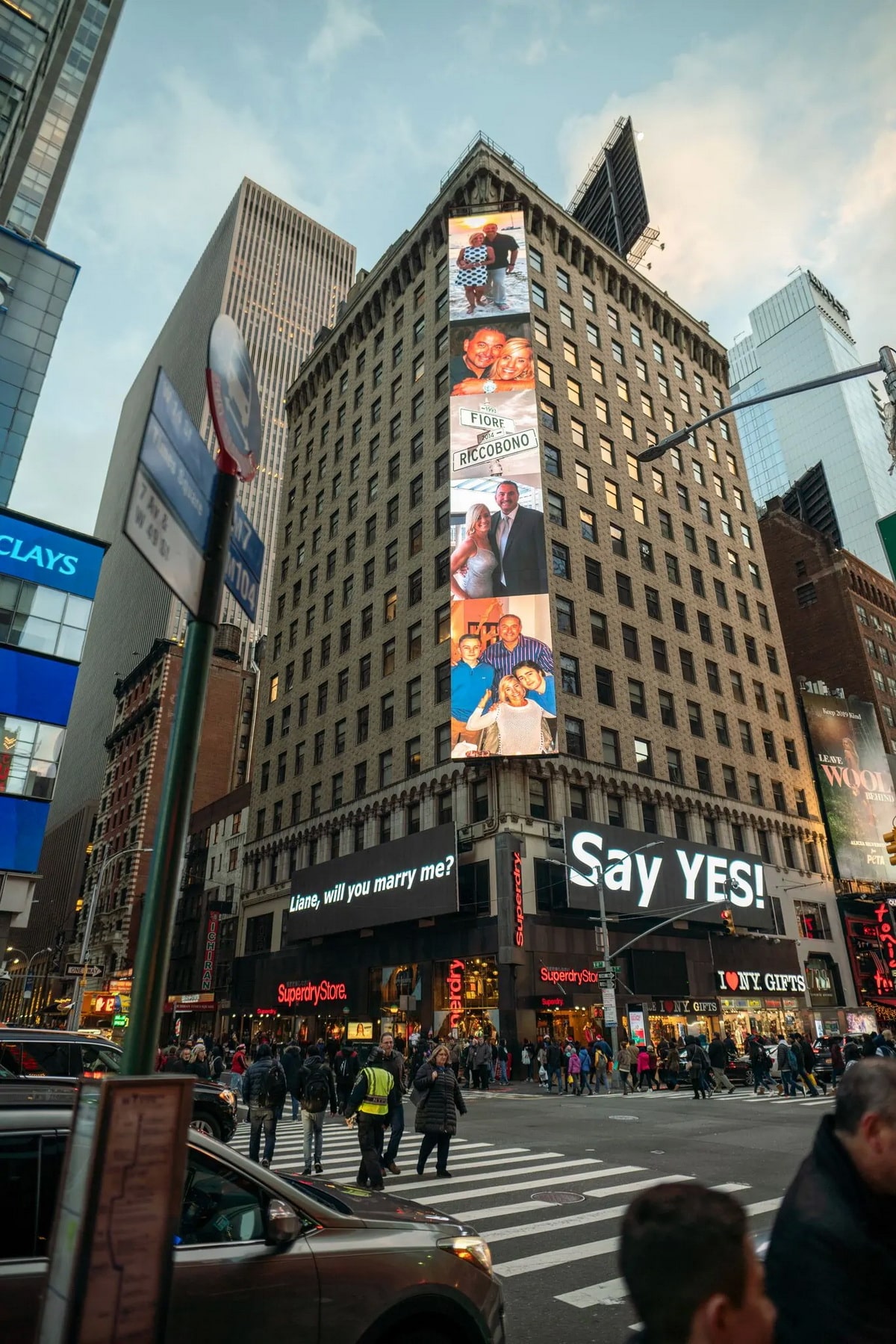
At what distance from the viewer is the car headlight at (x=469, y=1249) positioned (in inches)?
179

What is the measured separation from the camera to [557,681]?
120 ft

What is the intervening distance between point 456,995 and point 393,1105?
2213 centimetres

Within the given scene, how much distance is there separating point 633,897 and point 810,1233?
34281 mm

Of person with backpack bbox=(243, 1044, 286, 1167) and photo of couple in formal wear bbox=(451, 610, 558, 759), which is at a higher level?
photo of couple in formal wear bbox=(451, 610, 558, 759)

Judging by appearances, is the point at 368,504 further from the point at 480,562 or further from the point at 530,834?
the point at 530,834

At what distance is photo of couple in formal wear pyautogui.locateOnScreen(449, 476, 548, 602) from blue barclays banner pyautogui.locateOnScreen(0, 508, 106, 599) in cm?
2130

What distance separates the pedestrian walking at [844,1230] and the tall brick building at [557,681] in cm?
2999

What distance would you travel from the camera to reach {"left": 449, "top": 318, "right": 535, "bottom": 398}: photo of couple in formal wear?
134ft

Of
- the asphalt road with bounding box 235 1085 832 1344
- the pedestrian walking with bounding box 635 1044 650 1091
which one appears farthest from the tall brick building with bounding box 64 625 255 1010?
the asphalt road with bounding box 235 1085 832 1344

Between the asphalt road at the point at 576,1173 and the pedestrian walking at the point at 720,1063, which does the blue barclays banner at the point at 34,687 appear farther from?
the pedestrian walking at the point at 720,1063

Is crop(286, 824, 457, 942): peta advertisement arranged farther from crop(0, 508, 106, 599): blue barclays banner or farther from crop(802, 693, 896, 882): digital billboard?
crop(802, 693, 896, 882): digital billboard

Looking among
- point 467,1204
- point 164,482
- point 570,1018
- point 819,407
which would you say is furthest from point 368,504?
point 819,407

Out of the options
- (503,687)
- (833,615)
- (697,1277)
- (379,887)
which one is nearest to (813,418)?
(833,615)

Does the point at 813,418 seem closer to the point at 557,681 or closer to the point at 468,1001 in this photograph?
the point at 557,681
